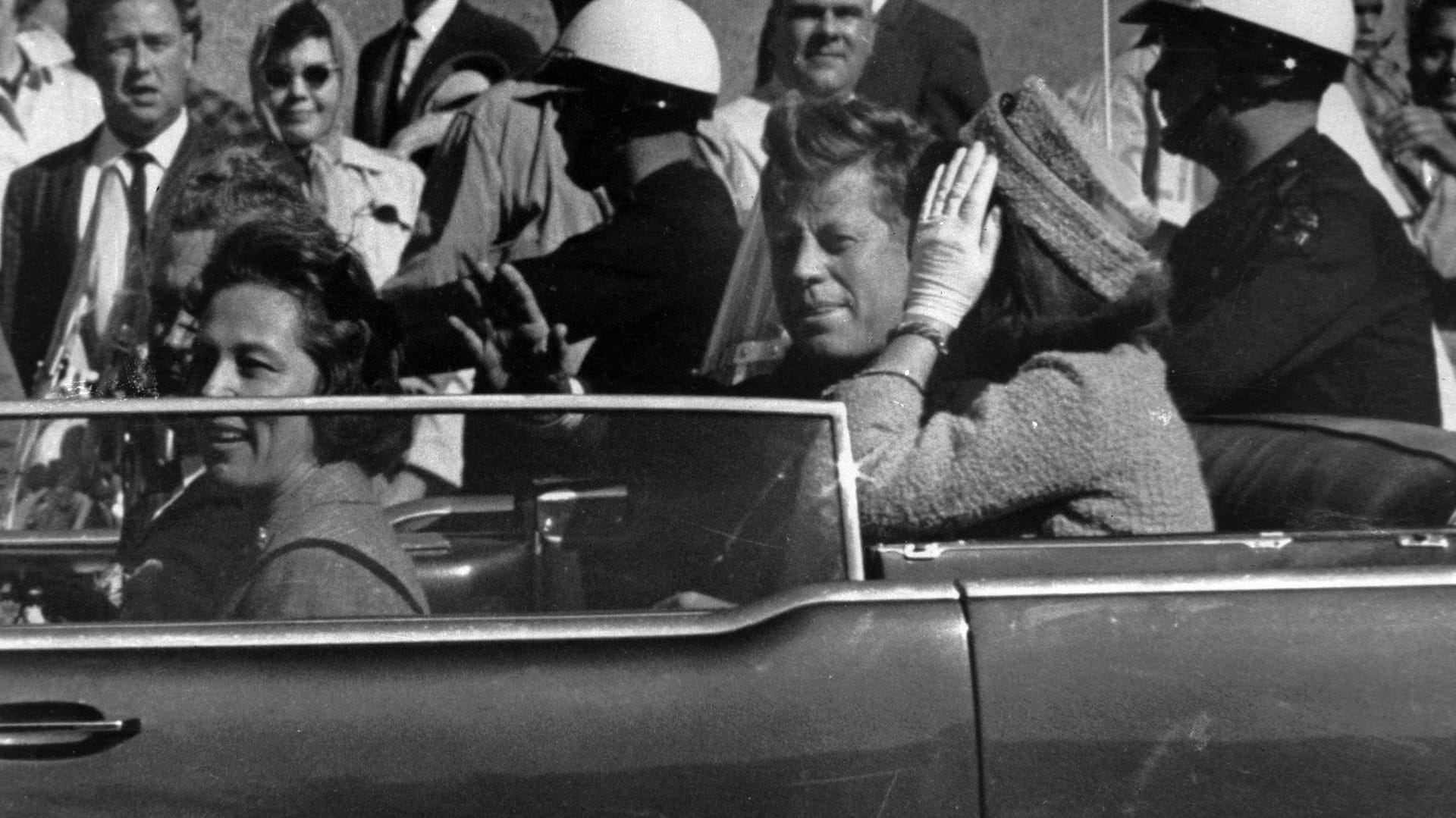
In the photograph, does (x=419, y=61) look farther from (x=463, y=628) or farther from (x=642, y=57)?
(x=463, y=628)

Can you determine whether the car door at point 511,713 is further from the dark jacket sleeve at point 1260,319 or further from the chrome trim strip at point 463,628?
the dark jacket sleeve at point 1260,319

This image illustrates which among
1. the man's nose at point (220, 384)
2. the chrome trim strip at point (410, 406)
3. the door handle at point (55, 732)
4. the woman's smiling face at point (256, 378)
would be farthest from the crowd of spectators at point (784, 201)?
the door handle at point (55, 732)

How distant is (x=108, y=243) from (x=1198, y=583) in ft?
9.41

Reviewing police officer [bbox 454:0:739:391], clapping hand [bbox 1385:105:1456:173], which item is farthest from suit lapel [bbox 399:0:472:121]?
clapping hand [bbox 1385:105:1456:173]

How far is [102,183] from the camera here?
3.95 m

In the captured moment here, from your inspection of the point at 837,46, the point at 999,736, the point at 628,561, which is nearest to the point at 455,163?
the point at 837,46

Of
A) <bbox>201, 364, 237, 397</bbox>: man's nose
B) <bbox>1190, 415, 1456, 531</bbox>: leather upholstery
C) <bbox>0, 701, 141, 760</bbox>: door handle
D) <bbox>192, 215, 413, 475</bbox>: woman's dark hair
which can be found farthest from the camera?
<bbox>1190, 415, 1456, 531</bbox>: leather upholstery

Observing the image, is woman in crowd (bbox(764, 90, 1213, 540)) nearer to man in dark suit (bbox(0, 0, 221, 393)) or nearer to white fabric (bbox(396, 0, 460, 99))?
white fabric (bbox(396, 0, 460, 99))

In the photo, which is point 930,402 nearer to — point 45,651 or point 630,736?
point 630,736

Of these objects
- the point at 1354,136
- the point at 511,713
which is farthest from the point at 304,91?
the point at 1354,136

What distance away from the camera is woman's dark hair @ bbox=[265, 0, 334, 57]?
3.82 m

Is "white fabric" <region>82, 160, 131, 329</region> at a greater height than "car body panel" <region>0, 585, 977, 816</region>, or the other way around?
"white fabric" <region>82, 160, 131, 329</region>

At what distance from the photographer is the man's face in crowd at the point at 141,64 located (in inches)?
152

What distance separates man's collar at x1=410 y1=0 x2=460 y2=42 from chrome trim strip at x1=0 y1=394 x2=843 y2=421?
156cm
